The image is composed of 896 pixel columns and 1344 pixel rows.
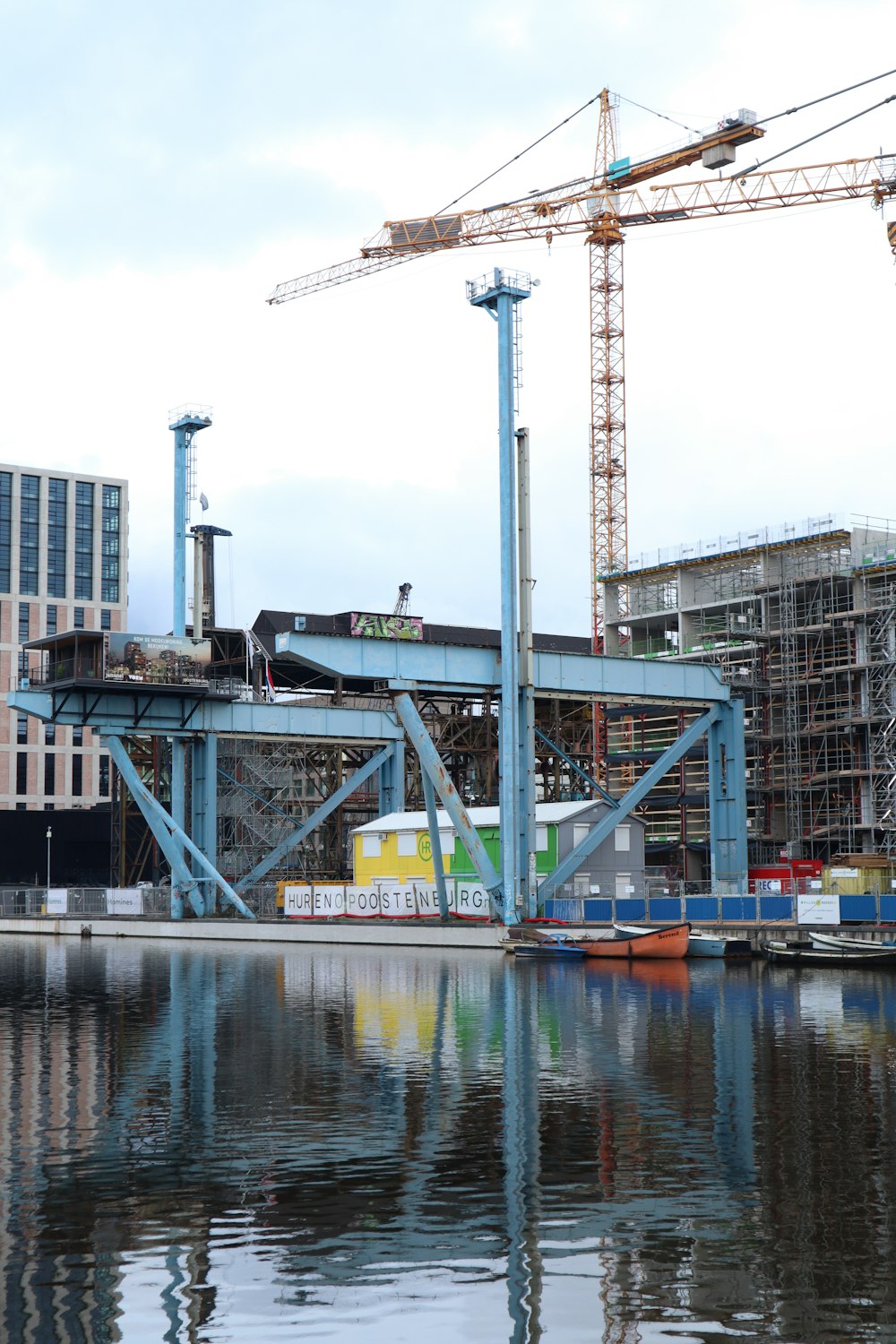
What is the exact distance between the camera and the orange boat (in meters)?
47.4

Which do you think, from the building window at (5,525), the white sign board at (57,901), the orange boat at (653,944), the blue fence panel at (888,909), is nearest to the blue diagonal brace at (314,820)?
the white sign board at (57,901)

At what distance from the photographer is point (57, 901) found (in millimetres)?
82375

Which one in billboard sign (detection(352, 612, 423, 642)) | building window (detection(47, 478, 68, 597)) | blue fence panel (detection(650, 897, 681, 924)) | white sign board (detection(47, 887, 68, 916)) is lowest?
white sign board (detection(47, 887, 68, 916))

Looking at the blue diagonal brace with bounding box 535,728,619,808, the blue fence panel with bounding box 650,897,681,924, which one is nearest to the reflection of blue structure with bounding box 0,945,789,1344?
the blue fence panel with bounding box 650,897,681,924

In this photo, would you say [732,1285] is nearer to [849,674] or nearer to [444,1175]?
[444,1175]

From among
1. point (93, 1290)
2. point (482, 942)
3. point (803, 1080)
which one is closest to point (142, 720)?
point (482, 942)

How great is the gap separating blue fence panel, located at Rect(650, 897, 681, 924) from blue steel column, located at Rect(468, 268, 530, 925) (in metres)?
4.71

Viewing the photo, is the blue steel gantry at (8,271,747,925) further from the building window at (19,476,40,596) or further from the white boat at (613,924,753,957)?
the building window at (19,476,40,596)

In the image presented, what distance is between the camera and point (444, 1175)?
16391 mm

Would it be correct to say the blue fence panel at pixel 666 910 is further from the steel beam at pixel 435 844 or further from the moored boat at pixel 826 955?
the steel beam at pixel 435 844

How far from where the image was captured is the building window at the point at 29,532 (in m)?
155

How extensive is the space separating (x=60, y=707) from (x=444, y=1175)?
51698 millimetres

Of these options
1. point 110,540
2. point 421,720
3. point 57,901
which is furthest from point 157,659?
point 110,540

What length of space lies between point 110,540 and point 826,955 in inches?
5080
